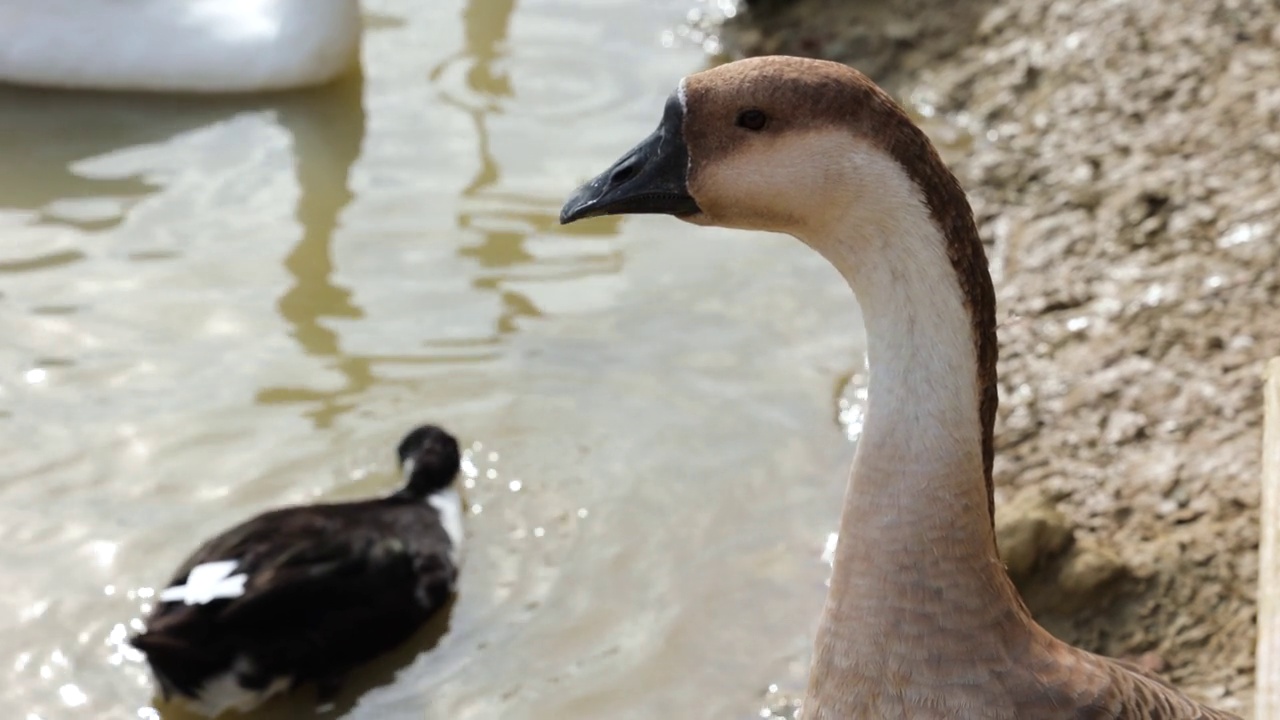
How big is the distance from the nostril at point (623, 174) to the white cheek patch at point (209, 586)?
2.21 meters

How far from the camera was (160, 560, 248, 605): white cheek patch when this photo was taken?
4.46 m

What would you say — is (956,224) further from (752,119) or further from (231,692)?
(231,692)

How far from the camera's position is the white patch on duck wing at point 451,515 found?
518 centimetres

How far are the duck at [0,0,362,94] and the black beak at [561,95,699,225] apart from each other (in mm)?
5354

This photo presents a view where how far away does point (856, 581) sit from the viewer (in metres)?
2.83

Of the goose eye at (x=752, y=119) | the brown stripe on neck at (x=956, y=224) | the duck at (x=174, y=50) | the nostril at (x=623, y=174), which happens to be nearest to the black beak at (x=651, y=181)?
the nostril at (x=623, y=174)

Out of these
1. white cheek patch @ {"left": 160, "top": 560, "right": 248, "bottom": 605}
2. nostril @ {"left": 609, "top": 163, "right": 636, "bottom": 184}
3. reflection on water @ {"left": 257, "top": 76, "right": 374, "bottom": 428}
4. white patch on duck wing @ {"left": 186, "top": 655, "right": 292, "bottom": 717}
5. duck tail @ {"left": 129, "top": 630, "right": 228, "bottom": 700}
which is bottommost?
white patch on duck wing @ {"left": 186, "top": 655, "right": 292, "bottom": 717}

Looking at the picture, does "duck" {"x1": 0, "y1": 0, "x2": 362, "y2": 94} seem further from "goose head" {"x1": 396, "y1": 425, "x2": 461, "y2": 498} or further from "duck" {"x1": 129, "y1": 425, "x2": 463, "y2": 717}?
"duck" {"x1": 129, "y1": 425, "x2": 463, "y2": 717}

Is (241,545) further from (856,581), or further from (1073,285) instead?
(1073,285)

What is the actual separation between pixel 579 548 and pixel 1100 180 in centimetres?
299

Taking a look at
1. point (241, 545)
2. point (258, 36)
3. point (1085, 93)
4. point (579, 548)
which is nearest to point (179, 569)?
point (241, 545)

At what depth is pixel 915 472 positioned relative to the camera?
2.76 meters

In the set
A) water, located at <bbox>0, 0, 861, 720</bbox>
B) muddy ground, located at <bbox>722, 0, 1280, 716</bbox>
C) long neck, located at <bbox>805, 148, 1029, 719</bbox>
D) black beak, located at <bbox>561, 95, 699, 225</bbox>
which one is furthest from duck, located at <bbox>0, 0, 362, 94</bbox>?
long neck, located at <bbox>805, 148, 1029, 719</bbox>

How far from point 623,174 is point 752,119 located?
32cm
